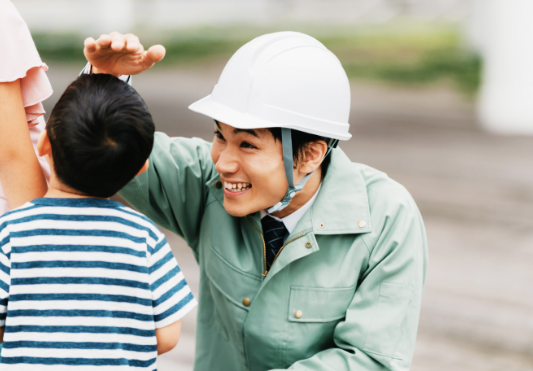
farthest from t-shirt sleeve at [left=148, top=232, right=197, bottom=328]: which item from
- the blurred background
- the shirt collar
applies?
the blurred background

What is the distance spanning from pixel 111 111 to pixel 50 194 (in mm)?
225

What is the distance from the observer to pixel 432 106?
36.9 ft

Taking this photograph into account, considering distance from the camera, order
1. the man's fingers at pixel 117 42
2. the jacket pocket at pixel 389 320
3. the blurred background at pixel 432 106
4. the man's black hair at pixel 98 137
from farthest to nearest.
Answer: the blurred background at pixel 432 106, the jacket pocket at pixel 389 320, the man's fingers at pixel 117 42, the man's black hair at pixel 98 137

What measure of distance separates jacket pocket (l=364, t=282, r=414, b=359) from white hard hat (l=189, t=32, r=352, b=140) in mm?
449

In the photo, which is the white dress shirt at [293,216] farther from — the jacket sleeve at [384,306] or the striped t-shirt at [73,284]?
the striped t-shirt at [73,284]

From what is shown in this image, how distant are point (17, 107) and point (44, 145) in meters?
0.21

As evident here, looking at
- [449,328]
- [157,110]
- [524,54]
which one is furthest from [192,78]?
[449,328]

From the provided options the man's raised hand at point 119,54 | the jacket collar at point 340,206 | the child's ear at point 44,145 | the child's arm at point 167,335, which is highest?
the man's raised hand at point 119,54

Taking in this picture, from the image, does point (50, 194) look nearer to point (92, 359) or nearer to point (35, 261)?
point (35, 261)

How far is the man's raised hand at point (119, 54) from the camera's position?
1.56 m

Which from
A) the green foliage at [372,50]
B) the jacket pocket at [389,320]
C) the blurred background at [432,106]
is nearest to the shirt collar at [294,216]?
the jacket pocket at [389,320]

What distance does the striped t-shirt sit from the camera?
1.27 meters

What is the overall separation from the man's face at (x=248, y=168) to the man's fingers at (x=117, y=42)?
0.34 meters

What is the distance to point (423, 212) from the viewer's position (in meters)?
5.51
